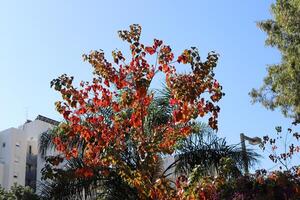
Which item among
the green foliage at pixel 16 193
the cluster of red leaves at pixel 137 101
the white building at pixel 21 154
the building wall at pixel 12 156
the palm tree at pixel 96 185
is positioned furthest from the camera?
the white building at pixel 21 154

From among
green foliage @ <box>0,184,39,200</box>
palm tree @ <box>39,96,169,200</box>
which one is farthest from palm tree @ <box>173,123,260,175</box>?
green foliage @ <box>0,184,39,200</box>

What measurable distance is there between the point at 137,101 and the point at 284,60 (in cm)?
1317

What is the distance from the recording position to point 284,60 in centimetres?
2103

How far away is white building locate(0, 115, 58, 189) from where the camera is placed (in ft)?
207

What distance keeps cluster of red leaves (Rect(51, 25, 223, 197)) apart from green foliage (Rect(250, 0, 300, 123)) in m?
11.3

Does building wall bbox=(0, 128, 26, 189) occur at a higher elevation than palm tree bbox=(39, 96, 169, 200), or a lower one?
higher

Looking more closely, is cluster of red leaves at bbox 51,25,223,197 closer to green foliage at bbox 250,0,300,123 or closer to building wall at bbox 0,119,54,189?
green foliage at bbox 250,0,300,123

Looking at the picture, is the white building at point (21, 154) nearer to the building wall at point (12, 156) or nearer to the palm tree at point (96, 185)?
the building wall at point (12, 156)

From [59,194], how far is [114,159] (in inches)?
171

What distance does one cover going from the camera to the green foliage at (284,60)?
65.6 feet

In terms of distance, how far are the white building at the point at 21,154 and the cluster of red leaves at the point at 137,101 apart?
52.6 meters

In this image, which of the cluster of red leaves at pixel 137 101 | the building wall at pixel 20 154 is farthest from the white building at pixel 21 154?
the cluster of red leaves at pixel 137 101

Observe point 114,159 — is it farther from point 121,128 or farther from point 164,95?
point 164,95

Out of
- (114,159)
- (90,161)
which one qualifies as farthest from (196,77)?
(90,161)
